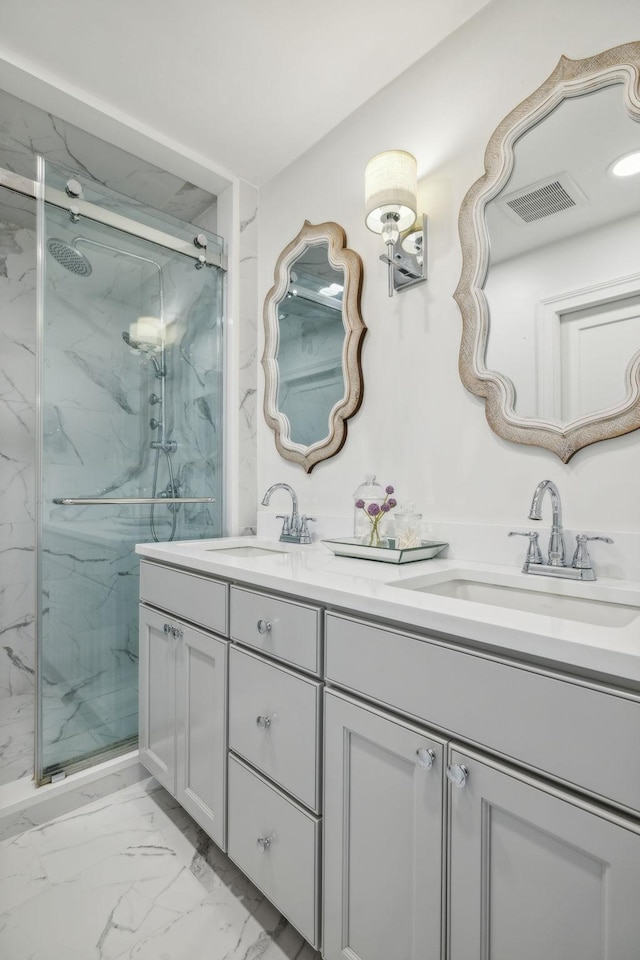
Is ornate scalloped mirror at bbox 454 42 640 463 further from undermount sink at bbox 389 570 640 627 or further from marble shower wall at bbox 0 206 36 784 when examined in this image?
marble shower wall at bbox 0 206 36 784

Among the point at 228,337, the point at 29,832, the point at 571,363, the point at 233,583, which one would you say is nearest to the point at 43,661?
the point at 29,832

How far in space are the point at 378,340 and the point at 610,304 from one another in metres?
0.72

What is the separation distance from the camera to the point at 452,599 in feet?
2.86

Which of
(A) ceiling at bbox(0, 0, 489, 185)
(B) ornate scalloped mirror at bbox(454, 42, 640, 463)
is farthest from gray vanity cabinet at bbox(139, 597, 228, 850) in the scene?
(A) ceiling at bbox(0, 0, 489, 185)

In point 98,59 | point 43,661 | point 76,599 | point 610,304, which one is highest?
point 98,59

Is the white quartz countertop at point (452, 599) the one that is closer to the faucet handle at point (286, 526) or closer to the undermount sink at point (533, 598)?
the undermount sink at point (533, 598)

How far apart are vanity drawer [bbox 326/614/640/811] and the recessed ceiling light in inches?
44.3

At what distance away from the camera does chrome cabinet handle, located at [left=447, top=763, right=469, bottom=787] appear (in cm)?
75

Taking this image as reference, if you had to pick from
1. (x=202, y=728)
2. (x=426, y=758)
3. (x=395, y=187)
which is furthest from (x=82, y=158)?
(x=426, y=758)

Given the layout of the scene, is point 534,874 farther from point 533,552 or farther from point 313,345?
point 313,345

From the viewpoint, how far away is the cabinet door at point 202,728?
1305 mm

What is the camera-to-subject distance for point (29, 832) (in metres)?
1.54

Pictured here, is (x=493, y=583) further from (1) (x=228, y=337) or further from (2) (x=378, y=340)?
(1) (x=228, y=337)

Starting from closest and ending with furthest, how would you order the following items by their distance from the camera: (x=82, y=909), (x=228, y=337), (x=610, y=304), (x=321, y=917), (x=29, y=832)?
(x=321, y=917) → (x=610, y=304) → (x=82, y=909) → (x=29, y=832) → (x=228, y=337)
